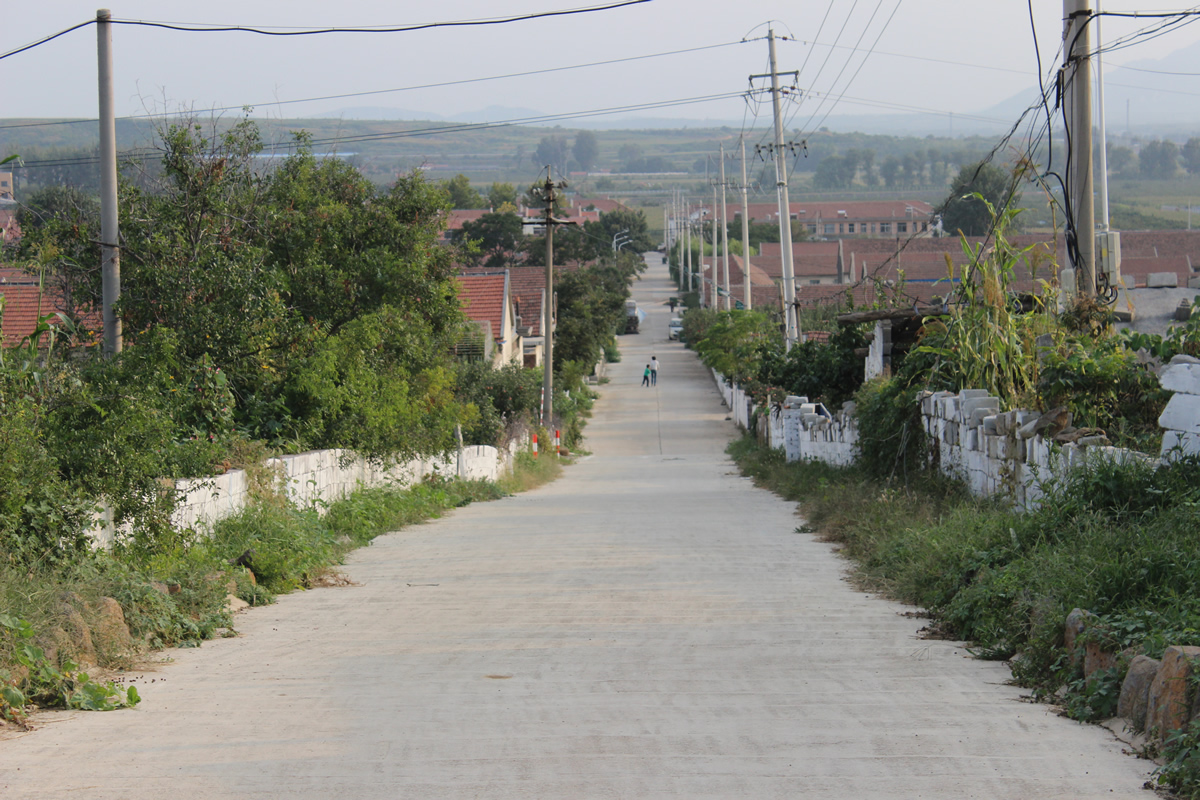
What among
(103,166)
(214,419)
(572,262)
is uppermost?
(572,262)

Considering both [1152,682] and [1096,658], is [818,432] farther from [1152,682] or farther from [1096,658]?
[1152,682]

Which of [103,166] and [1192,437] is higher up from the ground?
[103,166]

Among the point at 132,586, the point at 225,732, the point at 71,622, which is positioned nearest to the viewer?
the point at 225,732

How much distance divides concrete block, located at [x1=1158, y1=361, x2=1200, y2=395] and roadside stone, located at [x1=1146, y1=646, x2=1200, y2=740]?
3853mm

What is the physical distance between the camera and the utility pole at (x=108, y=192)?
12781 millimetres

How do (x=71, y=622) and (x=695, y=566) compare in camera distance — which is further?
(x=695, y=566)

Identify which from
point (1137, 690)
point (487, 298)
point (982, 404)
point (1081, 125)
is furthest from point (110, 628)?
point (487, 298)

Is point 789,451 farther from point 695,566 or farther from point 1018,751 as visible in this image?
point 1018,751

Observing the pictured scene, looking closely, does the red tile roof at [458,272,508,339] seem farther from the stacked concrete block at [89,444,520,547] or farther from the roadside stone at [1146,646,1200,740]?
the roadside stone at [1146,646,1200,740]

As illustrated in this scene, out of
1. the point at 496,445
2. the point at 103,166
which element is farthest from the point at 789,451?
the point at 103,166

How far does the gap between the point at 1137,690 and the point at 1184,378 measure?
391 cm

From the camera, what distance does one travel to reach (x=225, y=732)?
5484 millimetres

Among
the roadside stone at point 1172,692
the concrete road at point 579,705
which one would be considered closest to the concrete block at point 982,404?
the concrete road at point 579,705

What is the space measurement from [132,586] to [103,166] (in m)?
6.92
